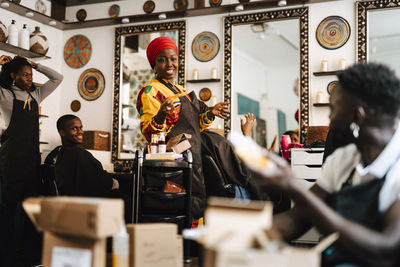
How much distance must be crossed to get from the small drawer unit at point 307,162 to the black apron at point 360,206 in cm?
270

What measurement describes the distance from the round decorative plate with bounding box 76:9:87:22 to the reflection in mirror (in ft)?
6.74

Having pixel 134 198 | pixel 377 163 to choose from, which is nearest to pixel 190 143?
pixel 134 198

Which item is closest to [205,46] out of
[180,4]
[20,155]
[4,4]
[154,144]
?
[180,4]

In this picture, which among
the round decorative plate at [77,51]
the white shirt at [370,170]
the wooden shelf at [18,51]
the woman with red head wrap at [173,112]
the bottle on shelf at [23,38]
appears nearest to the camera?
the white shirt at [370,170]

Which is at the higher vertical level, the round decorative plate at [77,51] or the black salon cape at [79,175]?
the round decorative plate at [77,51]

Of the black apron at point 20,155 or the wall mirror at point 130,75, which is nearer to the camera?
the black apron at point 20,155

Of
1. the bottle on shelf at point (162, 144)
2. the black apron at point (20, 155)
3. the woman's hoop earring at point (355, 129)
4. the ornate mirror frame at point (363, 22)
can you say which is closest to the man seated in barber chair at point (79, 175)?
the black apron at point (20, 155)

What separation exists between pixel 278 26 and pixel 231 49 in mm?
567

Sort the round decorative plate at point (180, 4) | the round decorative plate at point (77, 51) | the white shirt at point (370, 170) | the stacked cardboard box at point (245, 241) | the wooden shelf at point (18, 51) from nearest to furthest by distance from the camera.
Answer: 1. the stacked cardboard box at point (245, 241)
2. the white shirt at point (370, 170)
3. the wooden shelf at point (18, 51)
4. the round decorative plate at point (180, 4)
5. the round decorative plate at point (77, 51)

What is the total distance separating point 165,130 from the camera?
2998 millimetres

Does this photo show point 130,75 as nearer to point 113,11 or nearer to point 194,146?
point 113,11

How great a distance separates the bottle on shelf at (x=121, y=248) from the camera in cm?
143

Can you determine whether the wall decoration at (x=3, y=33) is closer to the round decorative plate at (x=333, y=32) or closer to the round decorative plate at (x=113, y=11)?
the round decorative plate at (x=113, y=11)

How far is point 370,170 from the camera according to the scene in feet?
4.43
